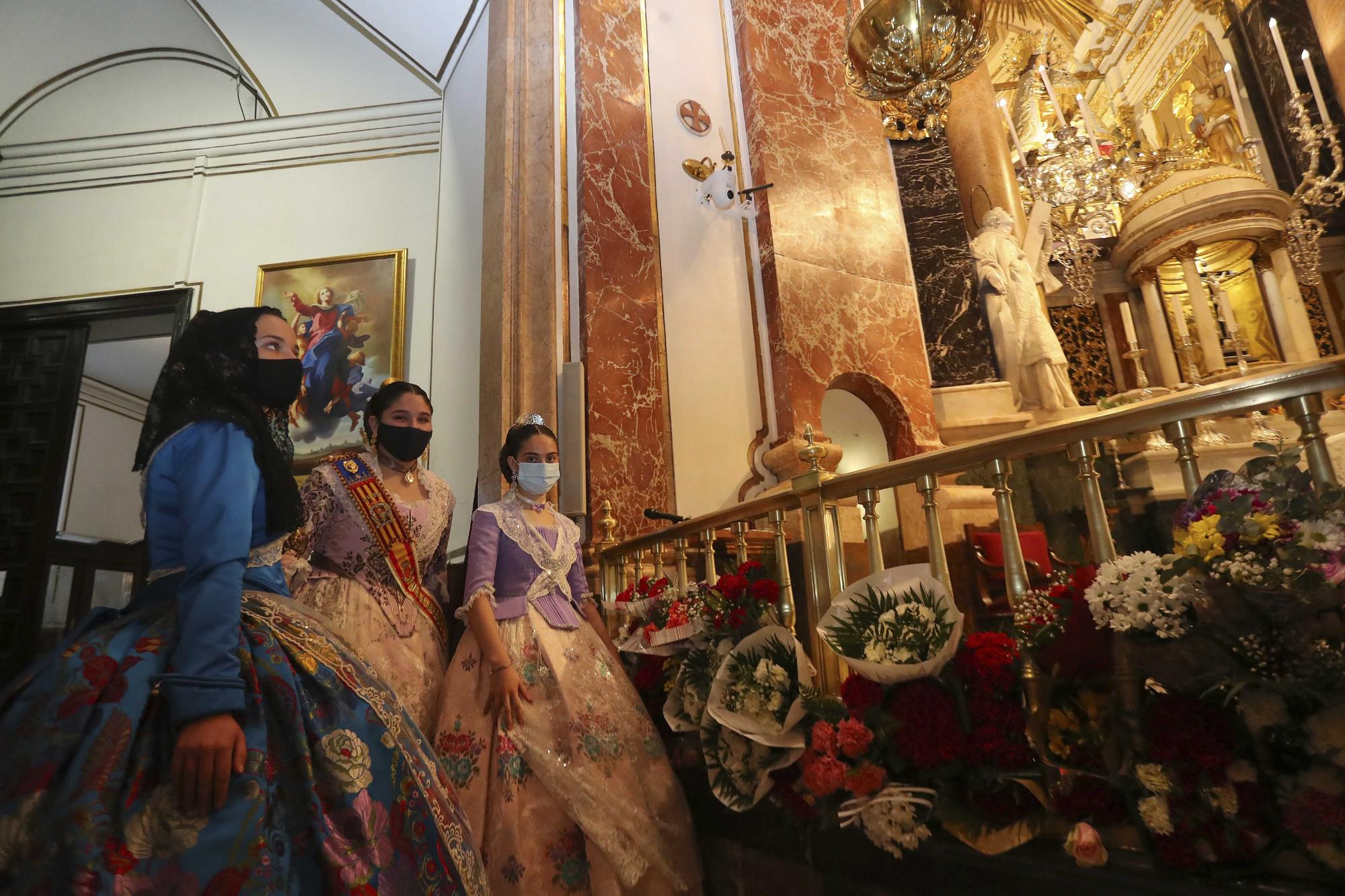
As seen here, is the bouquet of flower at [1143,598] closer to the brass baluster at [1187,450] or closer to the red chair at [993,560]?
the brass baluster at [1187,450]

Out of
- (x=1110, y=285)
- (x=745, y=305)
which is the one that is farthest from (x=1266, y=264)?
(x=745, y=305)

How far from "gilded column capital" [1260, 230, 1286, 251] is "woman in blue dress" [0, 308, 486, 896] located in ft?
33.6

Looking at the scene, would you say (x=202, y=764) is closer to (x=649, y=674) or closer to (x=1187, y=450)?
Answer: (x=649, y=674)

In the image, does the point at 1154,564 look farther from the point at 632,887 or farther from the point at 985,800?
the point at 632,887

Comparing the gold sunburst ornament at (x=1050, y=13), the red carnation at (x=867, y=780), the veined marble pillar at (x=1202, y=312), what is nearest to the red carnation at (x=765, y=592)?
the red carnation at (x=867, y=780)

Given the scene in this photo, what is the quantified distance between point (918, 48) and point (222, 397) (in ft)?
12.6

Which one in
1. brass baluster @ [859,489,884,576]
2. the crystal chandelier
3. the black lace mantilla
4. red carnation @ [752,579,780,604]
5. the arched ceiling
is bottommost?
red carnation @ [752,579,780,604]

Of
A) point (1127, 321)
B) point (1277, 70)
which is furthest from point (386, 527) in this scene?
point (1277, 70)

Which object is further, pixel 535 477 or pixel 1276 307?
pixel 1276 307

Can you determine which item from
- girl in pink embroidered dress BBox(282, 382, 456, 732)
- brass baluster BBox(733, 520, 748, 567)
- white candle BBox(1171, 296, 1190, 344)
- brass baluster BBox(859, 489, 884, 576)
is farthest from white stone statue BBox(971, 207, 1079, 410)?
girl in pink embroidered dress BBox(282, 382, 456, 732)

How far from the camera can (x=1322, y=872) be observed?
139 centimetres

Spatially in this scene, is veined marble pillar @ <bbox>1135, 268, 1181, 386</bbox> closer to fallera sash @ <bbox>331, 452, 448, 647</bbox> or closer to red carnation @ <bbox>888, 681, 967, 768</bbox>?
red carnation @ <bbox>888, 681, 967, 768</bbox>

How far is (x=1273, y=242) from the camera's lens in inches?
345

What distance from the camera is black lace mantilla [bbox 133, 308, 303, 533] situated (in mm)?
1693
